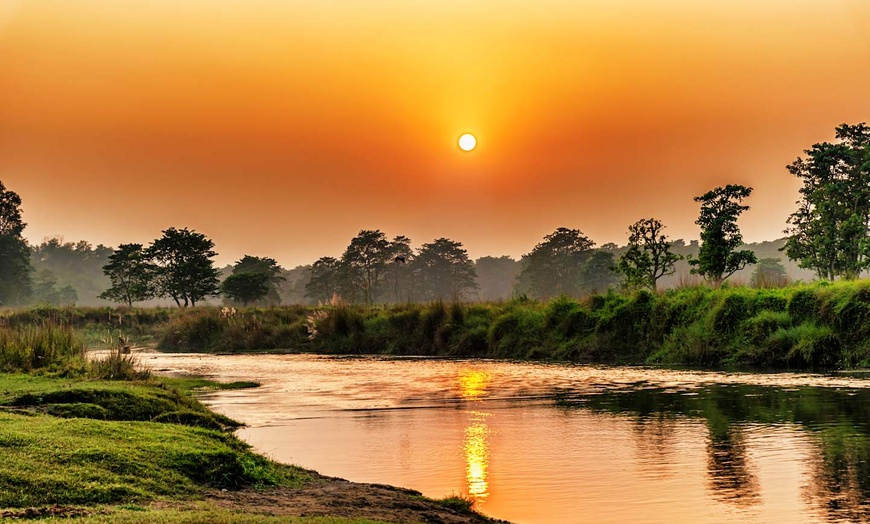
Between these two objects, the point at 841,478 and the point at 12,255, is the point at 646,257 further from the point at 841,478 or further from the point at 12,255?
the point at 12,255

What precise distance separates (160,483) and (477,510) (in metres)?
3.19

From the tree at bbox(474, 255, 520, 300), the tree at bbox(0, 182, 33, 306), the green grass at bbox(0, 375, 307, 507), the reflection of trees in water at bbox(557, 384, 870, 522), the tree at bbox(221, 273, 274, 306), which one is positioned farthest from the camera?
the tree at bbox(474, 255, 520, 300)

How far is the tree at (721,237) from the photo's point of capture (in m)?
42.0

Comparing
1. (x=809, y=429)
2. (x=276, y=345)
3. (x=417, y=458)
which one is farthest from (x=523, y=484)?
(x=276, y=345)

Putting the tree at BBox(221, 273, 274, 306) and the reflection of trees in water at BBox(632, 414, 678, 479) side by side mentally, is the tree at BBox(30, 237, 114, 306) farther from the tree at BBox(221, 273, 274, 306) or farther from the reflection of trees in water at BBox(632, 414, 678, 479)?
the reflection of trees in water at BBox(632, 414, 678, 479)

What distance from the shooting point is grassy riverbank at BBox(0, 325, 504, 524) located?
764 cm

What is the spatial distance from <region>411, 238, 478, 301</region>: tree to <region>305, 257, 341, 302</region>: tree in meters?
17.3

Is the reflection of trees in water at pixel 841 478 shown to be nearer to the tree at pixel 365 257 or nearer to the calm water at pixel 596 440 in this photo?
the calm water at pixel 596 440

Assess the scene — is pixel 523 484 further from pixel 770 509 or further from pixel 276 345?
pixel 276 345

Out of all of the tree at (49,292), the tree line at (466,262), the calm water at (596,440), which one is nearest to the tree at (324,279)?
the tree line at (466,262)

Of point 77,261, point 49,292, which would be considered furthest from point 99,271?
point 49,292

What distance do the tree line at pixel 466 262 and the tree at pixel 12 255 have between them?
0.45 feet

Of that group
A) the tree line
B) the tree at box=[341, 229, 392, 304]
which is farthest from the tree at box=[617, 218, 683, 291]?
the tree at box=[341, 229, 392, 304]

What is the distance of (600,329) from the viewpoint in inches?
1267
